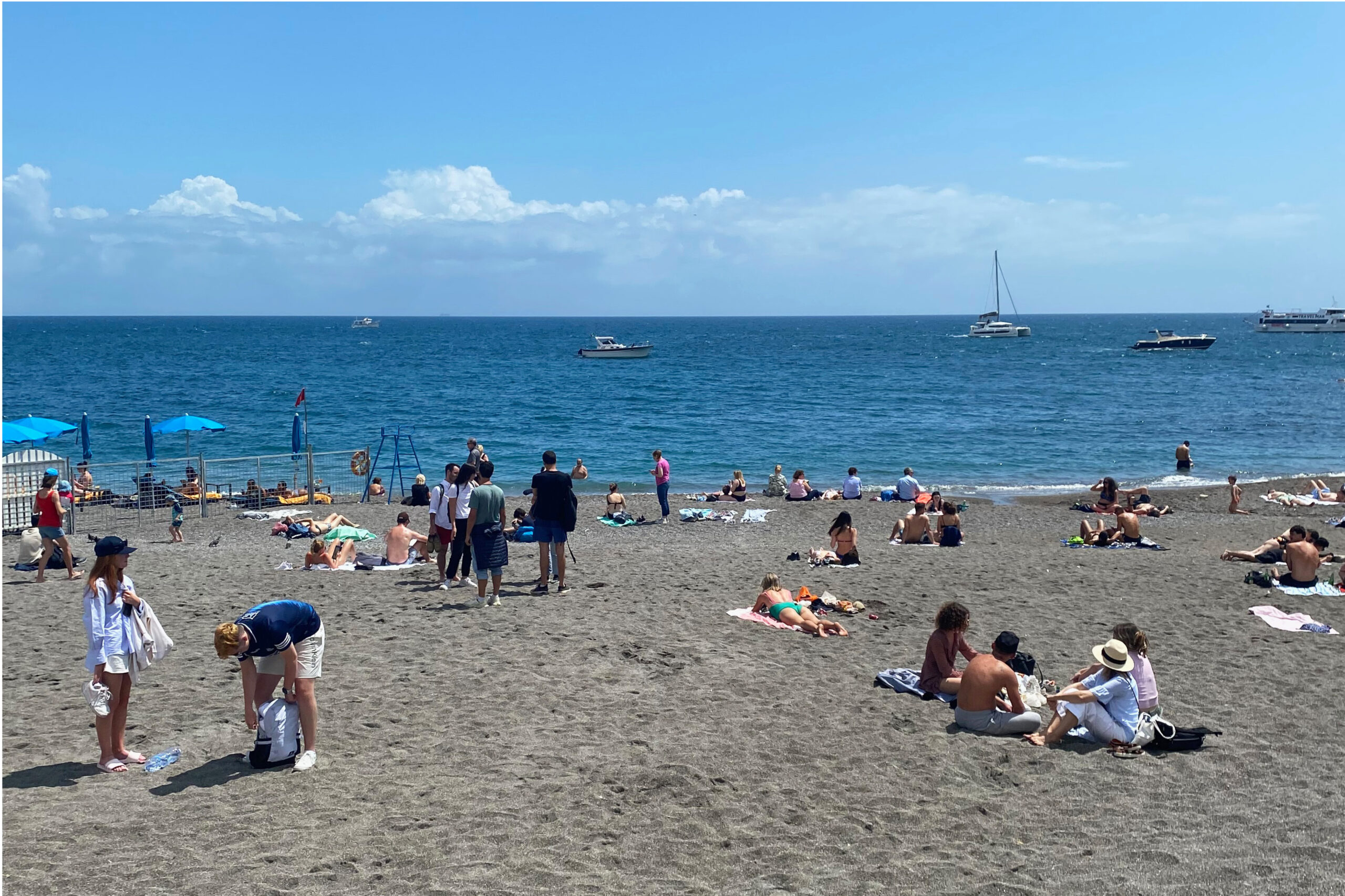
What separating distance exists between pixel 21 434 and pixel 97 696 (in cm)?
1449

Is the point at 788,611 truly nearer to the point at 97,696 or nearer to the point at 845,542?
the point at 845,542

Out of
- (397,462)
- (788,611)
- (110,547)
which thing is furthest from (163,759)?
(397,462)

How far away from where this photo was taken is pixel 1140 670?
287 inches

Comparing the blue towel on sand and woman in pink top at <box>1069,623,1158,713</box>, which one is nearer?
woman in pink top at <box>1069,623,1158,713</box>

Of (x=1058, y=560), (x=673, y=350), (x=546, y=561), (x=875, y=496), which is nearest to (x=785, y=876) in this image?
(x=546, y=561)

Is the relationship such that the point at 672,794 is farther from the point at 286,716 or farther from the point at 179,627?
the point at 179,627

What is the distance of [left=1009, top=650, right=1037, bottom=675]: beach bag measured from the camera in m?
8.51

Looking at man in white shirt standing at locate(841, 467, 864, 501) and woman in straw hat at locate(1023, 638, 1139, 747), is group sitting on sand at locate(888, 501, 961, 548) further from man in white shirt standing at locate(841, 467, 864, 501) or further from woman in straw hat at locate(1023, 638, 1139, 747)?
woman in straw hat at locate(1023, 638, 1139, 747)

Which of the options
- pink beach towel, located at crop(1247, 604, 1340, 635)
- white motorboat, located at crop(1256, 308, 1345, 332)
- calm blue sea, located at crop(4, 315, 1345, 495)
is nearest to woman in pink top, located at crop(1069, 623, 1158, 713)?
pink beach towel, located at crop(1247, 604, 1340, 635)

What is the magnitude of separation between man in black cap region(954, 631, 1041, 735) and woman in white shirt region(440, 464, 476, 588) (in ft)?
17.5

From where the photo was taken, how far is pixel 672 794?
242 inches

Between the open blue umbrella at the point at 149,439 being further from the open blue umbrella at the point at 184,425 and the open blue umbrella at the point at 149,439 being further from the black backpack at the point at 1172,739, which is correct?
the black backpack at the point at 1172,739

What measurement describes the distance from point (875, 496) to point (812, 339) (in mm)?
117065

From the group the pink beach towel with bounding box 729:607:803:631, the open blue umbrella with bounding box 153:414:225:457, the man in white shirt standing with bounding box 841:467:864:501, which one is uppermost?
the open blue umbrella with bounding box 153:414:225:457
